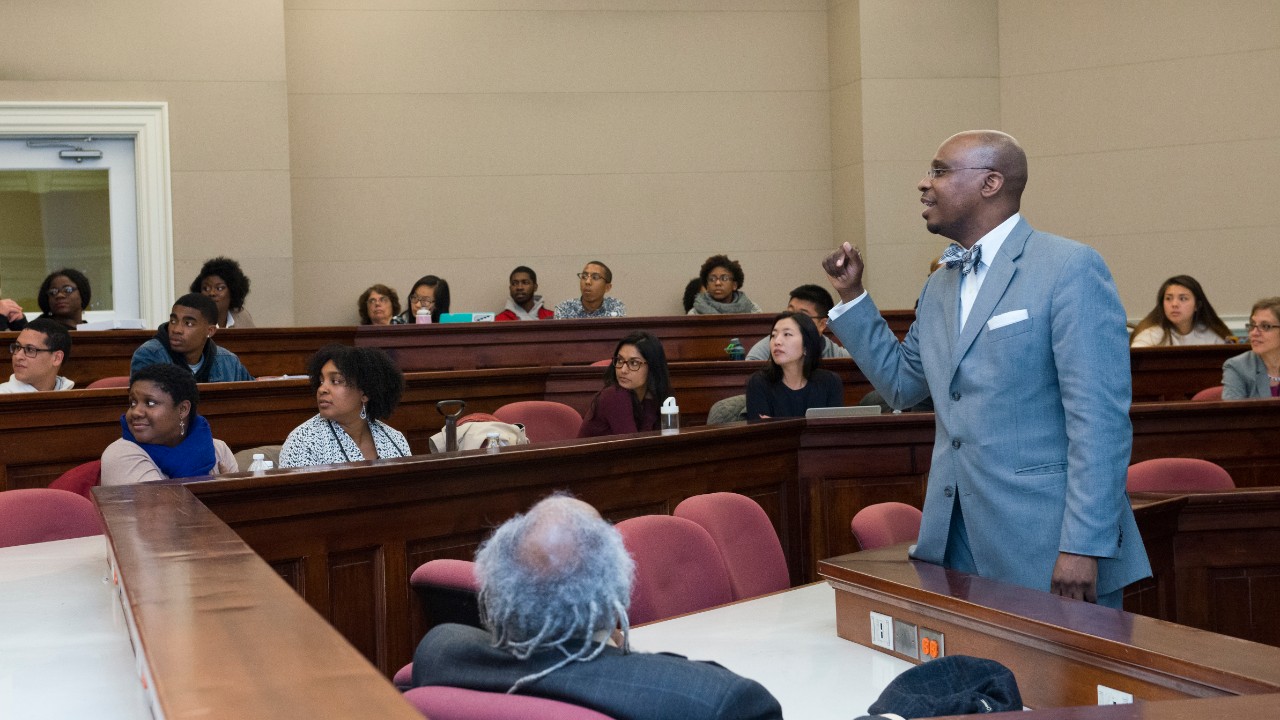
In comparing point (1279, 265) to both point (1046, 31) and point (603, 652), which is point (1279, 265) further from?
point (603, 652)

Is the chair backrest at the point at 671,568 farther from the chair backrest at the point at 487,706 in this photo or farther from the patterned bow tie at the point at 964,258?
the chair backrest at the point at 487,706

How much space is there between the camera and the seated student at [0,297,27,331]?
6621mm

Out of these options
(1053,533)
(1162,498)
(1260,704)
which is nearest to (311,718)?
(1260,704)

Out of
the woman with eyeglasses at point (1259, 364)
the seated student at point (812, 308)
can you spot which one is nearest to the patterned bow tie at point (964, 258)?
the woman with eyeglasses at point (1259, 364)

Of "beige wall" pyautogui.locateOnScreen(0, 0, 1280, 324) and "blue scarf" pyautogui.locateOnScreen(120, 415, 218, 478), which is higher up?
"beige wall" pyautogui.locateOnScreen(0, 0, 1280, 324)

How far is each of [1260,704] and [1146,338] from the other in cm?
607

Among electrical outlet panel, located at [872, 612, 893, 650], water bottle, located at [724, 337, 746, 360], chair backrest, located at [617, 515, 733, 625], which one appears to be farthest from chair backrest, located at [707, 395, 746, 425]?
electrical outlet panel, located at [872, 612, 893, 650]

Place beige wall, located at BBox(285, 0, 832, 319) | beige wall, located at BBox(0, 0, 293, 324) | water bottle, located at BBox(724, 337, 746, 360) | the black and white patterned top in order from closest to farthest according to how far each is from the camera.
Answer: the black and white patterned top
water bottle, located at BBox(724, 337, 746, 360)
beige wall, located at BBox(0, 0, 293, 324)
beige wall, located at BBox(285, 0, 832, 319)

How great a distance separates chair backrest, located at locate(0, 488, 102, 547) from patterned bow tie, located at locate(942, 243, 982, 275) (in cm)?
217

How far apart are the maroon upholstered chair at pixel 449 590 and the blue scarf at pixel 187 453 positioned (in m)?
1.62

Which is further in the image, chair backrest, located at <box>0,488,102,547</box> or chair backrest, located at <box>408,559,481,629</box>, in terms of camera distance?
chair backrest, located at <box>0,488,102,547</box>

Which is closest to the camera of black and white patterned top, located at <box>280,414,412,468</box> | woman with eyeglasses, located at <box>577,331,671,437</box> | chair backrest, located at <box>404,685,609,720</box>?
chair backrest, located at <box>404,685,609,720</box>

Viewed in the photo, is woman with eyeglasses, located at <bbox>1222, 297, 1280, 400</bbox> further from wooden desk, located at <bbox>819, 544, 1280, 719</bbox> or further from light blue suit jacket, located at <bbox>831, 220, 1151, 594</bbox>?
wooden desk, located at <bbox>819, 544, 1280, 719</bbox>

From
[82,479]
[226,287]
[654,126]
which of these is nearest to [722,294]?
[654,126]
